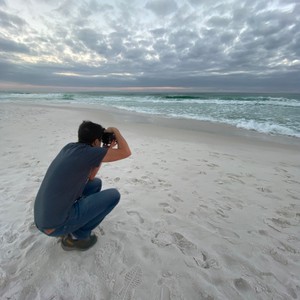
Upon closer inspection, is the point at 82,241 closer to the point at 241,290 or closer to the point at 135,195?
the point at 135,195

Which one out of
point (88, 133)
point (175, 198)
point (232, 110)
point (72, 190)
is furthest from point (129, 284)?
point (232, 110)

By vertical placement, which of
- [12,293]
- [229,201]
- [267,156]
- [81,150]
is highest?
[81,150]

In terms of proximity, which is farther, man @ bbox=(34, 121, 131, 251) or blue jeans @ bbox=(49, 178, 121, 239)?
blue jeans @ bbox=(49, 178, 121, 239)

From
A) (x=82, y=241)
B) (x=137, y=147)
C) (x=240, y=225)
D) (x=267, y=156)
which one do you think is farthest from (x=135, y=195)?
(x=267, y=156)

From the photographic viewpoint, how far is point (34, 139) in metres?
6.51

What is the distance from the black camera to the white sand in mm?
1038

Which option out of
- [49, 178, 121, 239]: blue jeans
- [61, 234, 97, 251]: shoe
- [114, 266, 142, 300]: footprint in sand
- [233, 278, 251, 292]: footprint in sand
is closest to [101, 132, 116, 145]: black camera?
[49, 178, 121, 239]: blue jeans

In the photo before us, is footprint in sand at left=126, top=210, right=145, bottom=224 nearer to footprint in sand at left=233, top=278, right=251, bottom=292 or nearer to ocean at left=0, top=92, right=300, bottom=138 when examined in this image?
footprint in sand at left=233, top=278, right=251, bottom=292

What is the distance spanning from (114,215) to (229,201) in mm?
1712

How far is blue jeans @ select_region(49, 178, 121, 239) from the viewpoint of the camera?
199cm

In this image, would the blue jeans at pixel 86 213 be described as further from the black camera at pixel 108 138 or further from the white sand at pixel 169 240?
the black camera at pixel 108 138

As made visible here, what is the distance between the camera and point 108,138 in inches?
91.1

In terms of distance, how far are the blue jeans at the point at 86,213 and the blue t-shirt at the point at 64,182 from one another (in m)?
0.10

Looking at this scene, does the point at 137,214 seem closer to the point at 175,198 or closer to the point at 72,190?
the point at 175,198
